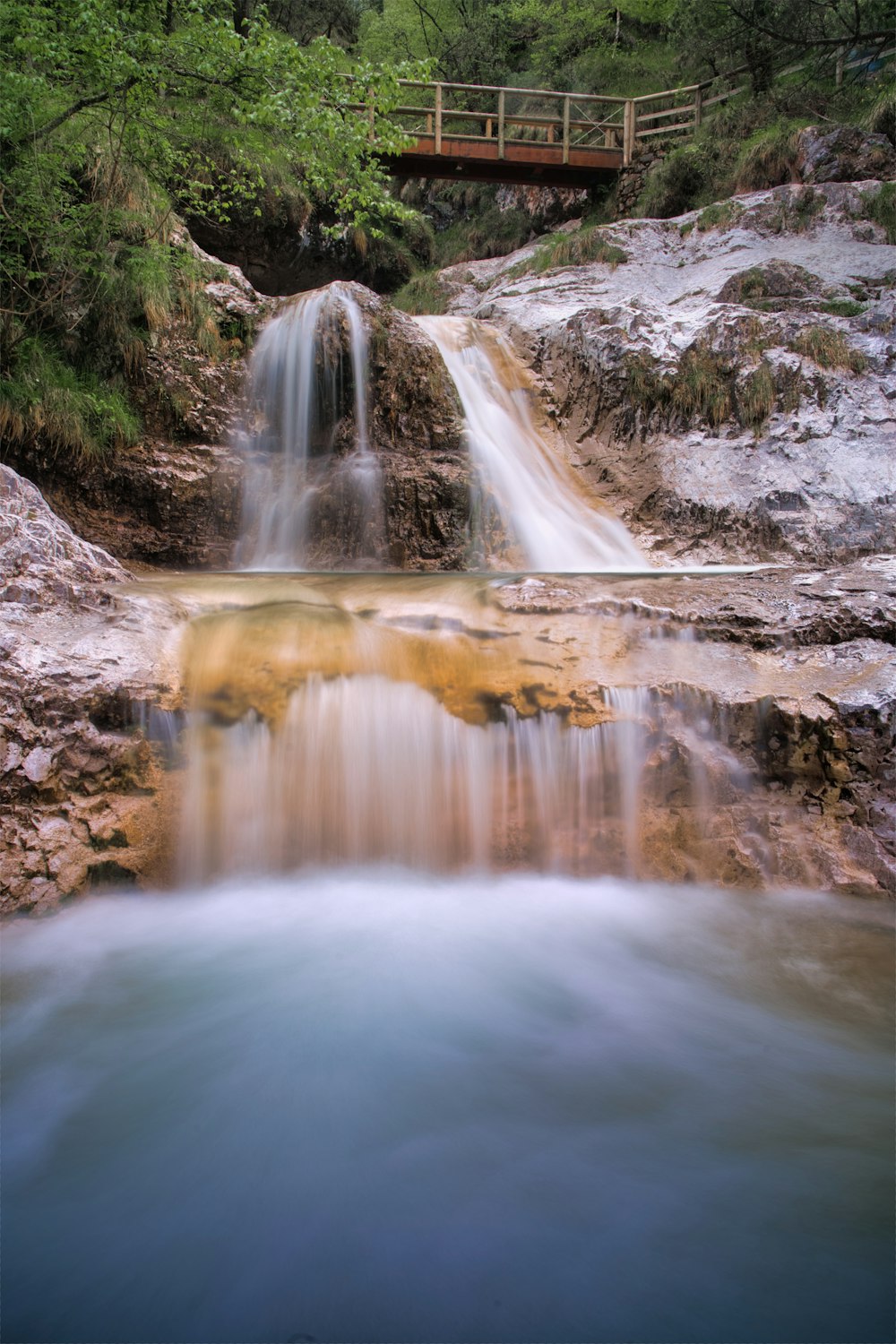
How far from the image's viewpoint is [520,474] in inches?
311

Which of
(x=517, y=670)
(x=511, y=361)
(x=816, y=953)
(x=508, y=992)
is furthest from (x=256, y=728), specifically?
(x=511, y=361)

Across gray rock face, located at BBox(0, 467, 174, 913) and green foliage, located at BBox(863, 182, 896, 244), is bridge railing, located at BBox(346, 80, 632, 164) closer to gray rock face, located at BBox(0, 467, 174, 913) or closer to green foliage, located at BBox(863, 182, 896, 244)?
green foliage, located at BBox(863, 182, 896, 244)

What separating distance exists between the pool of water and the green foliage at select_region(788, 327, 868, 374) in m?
6.61

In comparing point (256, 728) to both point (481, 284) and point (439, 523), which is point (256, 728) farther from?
point (481, 284)

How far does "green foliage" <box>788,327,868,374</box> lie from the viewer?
7.92 meters

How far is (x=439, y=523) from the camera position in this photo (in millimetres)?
7176

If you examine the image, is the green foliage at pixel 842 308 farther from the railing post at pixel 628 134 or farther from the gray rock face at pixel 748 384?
the railing post at pixel 628 134

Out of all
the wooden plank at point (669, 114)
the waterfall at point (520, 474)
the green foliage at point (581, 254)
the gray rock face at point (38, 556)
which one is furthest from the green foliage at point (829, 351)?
the wooden plank at point (669, 114)

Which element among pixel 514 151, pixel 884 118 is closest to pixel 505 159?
pixel 514 151

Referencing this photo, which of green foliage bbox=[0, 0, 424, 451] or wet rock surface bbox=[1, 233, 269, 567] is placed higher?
green foliage bbox=[0, 0, 424, 451]

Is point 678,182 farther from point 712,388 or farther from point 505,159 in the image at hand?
point 712,388

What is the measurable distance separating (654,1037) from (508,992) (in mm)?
546

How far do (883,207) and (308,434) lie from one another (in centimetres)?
811

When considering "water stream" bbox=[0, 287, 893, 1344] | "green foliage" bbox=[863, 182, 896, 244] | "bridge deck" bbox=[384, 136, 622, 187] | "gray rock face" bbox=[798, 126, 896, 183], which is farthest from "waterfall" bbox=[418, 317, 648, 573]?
"bridge deck" bbox=[384, 136, 622, 187]
